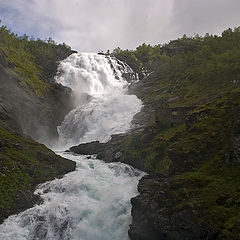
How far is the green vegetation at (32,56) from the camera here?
64250 millimetres

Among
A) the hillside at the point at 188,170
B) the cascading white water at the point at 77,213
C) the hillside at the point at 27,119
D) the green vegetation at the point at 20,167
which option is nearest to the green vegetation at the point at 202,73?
the hillside at the point at 188,170

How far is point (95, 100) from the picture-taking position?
2489 inches

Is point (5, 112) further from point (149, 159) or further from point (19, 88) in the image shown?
point (149, 159)

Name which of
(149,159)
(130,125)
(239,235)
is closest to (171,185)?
(239,235)

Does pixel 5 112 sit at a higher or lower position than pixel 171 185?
higher

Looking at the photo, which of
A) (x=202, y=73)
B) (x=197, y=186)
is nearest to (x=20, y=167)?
(x=197, y=186)

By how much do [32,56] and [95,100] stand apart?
3838 cm

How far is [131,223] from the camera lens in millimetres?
17453

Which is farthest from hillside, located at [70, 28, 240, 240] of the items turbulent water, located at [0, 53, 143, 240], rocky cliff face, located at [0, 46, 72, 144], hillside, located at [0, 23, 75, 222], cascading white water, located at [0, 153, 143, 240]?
rocky cliff face, located at [0, 46, 72, 144]

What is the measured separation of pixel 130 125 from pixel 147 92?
1918 cm

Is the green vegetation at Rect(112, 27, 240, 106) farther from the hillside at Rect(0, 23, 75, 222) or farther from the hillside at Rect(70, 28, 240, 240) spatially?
the hillside at Rect(0, 23, 75, 222)

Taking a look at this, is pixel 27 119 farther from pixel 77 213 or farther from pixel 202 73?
pixel 202 73

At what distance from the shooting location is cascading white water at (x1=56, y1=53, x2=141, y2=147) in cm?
4803

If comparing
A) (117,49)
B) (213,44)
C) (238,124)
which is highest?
(117,49)
